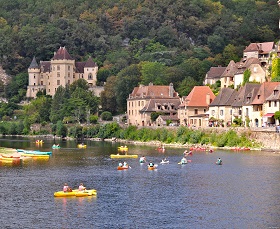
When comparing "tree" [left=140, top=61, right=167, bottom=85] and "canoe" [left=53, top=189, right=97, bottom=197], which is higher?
"tree" [left=140, top=61, right=167, bottom=85]

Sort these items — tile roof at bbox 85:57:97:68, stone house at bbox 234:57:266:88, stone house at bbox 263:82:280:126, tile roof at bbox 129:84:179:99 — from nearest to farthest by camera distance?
stone house at bbox 263:82:280:126 < stone house at bbox 234:57:266:88 < tile roof at bbox 129:84:179:99 < tile roof at bbox 85:57:97:68

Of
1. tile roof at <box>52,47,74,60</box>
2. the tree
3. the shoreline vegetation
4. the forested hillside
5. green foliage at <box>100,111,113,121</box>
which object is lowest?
the shoreline vegetation

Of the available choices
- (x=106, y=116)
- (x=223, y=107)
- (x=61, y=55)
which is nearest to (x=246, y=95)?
(x=223, y=107)

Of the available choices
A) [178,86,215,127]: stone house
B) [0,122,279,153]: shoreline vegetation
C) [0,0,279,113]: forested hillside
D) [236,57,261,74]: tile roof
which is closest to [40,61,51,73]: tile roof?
[0,0,279,113]: forested hillside

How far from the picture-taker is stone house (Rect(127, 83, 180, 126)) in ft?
Answer: 390

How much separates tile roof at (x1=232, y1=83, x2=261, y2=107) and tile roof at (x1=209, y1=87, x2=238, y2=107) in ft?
3.74

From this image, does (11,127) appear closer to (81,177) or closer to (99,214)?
(81,177)

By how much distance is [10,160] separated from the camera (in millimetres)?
85625

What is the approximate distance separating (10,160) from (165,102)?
38788mm

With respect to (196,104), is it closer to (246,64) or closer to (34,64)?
(246,64)

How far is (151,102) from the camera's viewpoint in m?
120

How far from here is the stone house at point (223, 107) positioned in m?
103

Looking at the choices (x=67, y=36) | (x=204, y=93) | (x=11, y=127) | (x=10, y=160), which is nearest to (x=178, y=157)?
(x=10, y=160)

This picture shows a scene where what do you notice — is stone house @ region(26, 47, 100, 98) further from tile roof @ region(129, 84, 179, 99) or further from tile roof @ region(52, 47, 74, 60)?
tile roof @ region(129, 84, 179, 99)
